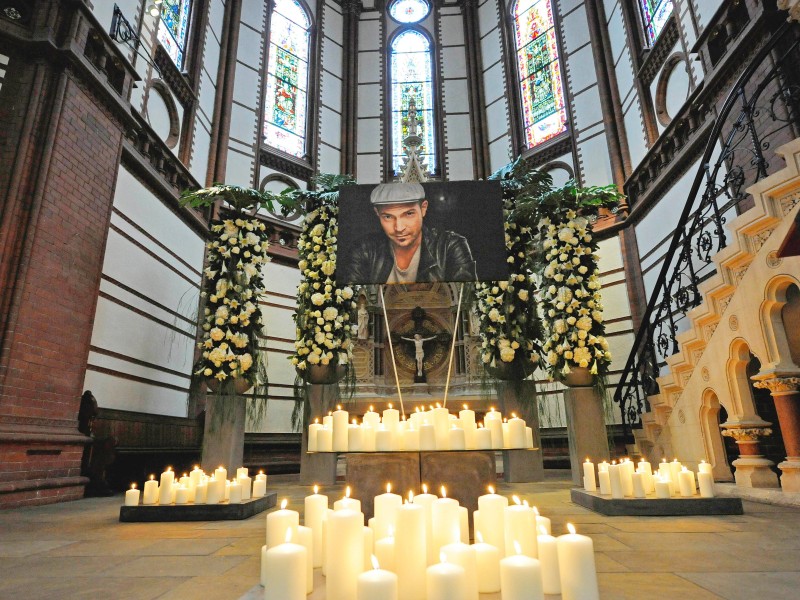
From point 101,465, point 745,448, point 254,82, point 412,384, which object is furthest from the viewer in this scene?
point 254,82

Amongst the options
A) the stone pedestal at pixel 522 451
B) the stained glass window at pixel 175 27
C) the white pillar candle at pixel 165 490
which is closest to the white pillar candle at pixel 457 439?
the white pillar candle at pixel 165 490

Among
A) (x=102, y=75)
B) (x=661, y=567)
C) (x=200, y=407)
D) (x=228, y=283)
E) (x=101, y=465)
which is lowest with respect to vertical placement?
(x=661, y=567)

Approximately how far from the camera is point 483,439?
2543 mm

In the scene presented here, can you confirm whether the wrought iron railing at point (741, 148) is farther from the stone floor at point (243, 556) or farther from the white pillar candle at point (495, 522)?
the white pillar candle at point (495, 522)

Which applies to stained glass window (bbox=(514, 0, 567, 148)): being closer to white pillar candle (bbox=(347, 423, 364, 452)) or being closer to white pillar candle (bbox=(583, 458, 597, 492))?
white pillar candle (bbox=(583, 458, 597, 492))

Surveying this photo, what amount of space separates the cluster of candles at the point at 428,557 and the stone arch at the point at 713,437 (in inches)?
136

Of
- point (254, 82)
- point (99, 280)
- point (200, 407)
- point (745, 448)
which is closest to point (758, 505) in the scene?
point (745, 448)

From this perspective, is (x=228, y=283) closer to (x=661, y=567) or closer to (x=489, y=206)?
(x=489, y=206)

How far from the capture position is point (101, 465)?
484 centimetres

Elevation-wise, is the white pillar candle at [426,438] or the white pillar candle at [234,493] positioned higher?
the white pillar candle at [426,438]

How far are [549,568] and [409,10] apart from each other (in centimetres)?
1450

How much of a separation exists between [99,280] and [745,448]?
6.29 metres

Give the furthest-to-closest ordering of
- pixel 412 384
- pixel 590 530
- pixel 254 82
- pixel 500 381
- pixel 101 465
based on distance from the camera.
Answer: pixel 254 82 → pixel 412 384 → pixel 500 381 → pixel 101 465 → pixel 590 530

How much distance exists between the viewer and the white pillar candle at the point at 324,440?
8.47ft
